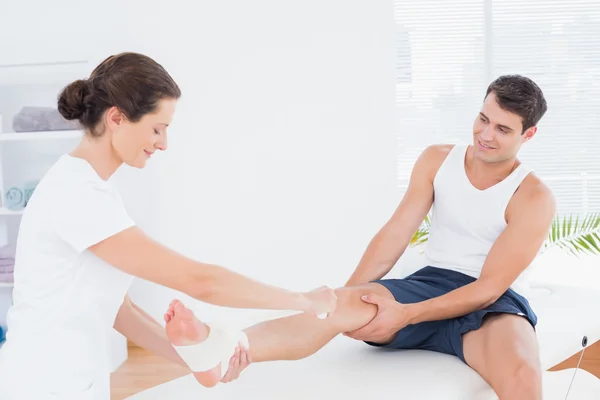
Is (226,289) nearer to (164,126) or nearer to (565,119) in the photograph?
(164,126)

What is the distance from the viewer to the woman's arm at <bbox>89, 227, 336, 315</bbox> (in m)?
1.34

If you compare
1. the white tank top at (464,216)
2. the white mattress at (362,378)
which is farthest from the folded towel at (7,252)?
the white tank top at (464,216)

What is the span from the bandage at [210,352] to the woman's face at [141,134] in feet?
1.32

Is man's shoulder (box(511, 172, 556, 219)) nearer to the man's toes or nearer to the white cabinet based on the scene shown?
the man's toes

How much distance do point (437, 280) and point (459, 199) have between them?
242mm

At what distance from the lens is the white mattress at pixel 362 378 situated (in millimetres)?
1706

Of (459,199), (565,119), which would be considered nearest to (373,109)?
(565,119)

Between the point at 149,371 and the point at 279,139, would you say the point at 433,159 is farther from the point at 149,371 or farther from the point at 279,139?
the point at 149,371

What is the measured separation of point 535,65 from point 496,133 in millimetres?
1581

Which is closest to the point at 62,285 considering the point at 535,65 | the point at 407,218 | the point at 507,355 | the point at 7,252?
the point at 507,355

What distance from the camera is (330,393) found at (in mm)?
1699

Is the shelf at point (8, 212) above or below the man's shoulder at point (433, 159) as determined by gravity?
below

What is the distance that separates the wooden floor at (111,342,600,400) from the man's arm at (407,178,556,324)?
1.37m

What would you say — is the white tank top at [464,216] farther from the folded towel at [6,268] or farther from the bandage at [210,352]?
the folded towel at [6,268]
